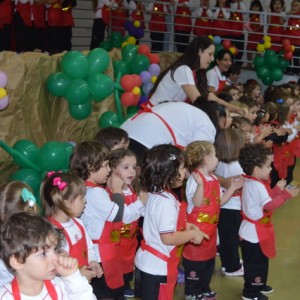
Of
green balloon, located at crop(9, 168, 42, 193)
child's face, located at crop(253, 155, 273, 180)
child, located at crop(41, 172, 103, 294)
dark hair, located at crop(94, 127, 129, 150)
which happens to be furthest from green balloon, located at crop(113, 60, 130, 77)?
child, located at crop(41, 172, 103, 294)

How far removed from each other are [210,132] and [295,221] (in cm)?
213

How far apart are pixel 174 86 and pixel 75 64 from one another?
1.17m

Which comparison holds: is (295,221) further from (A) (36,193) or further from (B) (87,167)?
(B) (87,167)

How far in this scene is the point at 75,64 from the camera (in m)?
5.80

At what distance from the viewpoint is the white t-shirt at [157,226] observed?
343cm

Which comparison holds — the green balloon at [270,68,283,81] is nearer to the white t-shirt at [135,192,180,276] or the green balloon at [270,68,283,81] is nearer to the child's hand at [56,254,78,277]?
the white t-shirt at [135,192,180,276]

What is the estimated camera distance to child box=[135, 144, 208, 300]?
138 inches

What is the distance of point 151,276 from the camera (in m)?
3.52

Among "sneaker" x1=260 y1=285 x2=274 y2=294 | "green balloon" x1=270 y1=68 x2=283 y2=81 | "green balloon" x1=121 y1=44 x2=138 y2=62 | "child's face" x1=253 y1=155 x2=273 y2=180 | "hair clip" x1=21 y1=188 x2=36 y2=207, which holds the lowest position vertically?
"sneaker" x1=260 y1=285 x2=274 y2=294

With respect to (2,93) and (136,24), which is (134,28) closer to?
(136,24)

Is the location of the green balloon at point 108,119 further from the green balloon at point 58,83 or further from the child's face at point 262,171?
the child's face at point 262,171

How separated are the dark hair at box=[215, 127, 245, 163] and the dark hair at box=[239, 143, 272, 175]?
0.92ft

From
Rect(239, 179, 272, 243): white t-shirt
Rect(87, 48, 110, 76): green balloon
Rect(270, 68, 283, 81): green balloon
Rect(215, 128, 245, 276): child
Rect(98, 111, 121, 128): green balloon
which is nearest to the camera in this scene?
Rect(239, 179, 272, 243): white t-shirt

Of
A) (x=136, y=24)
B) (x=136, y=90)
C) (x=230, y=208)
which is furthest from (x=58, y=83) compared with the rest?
(x=136, y=24)
